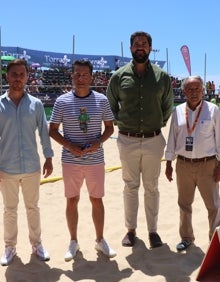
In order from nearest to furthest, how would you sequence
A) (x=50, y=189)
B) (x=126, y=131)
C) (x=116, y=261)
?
(x=116, y=261), (x=126, y=131), (x=50, y=189)

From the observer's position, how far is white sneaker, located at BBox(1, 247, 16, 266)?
3.60 meters

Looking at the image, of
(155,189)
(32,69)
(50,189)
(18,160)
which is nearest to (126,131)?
(155,189)

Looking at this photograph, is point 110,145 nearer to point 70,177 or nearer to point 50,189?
point 50,189

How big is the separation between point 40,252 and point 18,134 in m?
1.08

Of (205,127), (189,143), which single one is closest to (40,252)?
(189,143)

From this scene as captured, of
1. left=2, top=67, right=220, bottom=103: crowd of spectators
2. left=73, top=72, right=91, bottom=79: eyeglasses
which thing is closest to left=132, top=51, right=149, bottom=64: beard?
left=73, top=72, right=91, bottom=79: eyeglasses

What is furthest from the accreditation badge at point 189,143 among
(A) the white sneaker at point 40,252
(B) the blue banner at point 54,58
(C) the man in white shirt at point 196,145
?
(B) the blue banner at point 54,58

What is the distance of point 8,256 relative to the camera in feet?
12.0

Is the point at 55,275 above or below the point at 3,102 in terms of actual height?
below

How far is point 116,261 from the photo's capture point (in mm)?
3744

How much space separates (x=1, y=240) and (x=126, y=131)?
64.1 inches

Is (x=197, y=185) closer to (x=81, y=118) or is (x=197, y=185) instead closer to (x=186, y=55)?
(x=81, y=118)

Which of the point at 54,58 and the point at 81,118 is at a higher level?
the point at 54,58

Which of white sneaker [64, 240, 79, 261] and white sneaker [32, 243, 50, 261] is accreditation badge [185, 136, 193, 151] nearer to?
white sneaker [64, 240, 79, 261]
